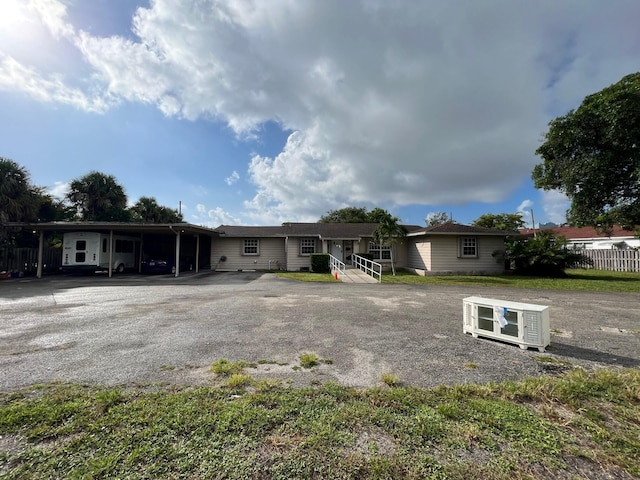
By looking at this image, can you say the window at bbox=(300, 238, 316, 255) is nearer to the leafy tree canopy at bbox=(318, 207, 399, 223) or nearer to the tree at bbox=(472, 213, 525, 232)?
the leafy tree canopy at bbox=(318, 207, 399, 223)

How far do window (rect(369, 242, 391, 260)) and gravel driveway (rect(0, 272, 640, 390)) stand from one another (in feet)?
36.9

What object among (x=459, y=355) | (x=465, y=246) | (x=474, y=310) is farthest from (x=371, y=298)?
(x=465, y=246)

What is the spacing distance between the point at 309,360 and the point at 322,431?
1601 millimetres

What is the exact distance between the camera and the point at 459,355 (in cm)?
427

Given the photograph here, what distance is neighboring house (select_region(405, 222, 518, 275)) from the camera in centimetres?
1709

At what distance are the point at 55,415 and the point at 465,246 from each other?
61.6 ft

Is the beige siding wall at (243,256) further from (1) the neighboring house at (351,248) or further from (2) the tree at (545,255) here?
(2) the tree at (545,255)

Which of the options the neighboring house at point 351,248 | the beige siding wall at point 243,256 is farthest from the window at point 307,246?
the beige siding wall at point 243,256

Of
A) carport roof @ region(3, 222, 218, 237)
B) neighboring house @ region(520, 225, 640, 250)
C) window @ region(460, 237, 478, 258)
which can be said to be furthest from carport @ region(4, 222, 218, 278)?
neighboring house @ region(520, 225, 640, 250)

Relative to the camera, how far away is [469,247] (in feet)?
57.3

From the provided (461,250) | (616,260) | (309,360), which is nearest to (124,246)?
(309,360)

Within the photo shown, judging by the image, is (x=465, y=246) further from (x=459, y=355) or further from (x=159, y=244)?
(x=159, y=244)

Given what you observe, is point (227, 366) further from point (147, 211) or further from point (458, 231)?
point (147, 211)

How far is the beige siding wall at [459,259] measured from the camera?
674 inches
